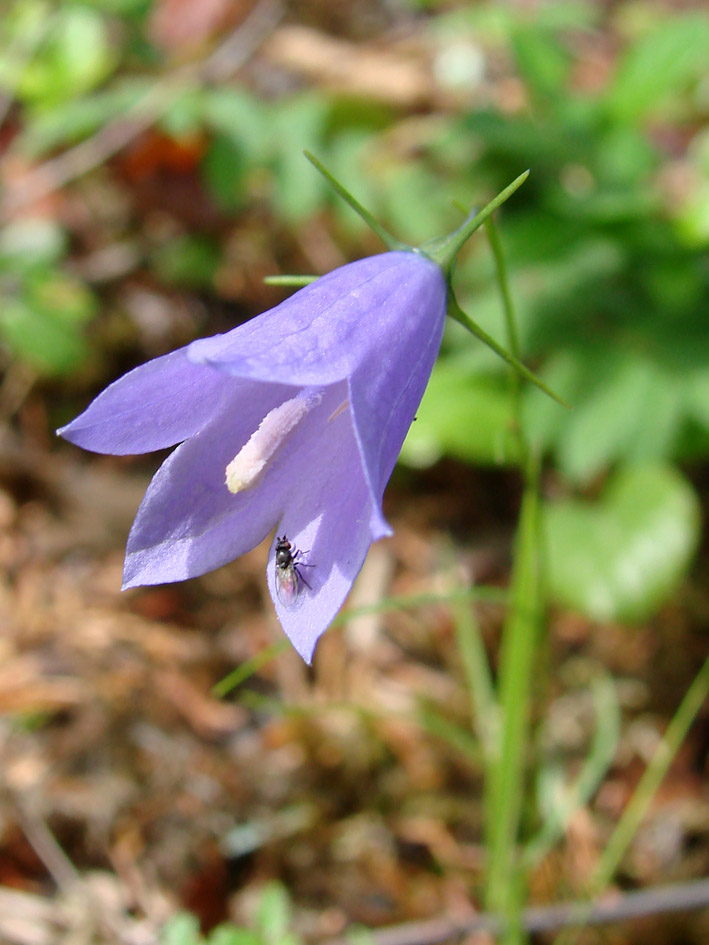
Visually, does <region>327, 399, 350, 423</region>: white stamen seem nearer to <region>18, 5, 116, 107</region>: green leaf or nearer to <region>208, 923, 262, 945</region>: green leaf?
<region>208, 923, 262, 945</region>: green leaf

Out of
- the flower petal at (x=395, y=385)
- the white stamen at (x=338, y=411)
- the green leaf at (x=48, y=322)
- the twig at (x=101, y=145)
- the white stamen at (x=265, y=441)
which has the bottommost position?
the green leaf at (x=48, y=322)

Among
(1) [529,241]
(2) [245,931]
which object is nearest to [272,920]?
(2) [245,931]

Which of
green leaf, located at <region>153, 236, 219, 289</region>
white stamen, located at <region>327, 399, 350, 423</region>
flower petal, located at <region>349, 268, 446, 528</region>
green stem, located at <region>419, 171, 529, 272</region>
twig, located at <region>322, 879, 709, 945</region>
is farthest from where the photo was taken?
green leaf, located at <region>153, 236, 219, 289</region>

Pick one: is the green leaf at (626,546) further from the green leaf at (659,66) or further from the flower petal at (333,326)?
the flower petal at (333,326)

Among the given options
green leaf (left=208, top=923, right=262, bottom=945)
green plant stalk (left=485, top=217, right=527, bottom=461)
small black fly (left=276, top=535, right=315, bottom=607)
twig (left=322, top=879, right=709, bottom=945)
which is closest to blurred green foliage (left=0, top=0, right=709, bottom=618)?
twig (left=322, top=879, right=709, bottom=945)

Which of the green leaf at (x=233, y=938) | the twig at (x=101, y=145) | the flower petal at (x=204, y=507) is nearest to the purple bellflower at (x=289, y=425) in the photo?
the flower petal at (x=204, y=507)

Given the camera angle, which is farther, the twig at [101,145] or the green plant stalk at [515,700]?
the twig at [101,145]

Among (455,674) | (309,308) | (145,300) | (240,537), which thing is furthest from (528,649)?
(145,300)
